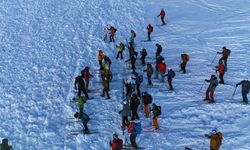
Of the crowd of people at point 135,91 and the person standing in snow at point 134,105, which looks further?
the person standing in snow at point 134,105

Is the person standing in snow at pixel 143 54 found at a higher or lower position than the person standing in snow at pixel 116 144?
higher

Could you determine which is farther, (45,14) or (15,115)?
(45,14)

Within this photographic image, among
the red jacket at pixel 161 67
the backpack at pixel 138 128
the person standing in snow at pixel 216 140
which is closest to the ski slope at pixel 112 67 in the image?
the red jacket at pixel 161 67

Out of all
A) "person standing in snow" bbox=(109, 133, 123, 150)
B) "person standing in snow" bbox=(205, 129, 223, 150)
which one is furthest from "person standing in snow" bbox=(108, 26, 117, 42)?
"person standing in snow" bbox=(205, 129, 223, 150)

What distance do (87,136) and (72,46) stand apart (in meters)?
12.9

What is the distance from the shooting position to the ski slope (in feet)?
80.1

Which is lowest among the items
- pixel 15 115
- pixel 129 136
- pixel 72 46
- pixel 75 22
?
pixel 129 136

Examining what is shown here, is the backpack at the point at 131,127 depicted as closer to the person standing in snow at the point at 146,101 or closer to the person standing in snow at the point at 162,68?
the person standing in snow at the point at 146,101

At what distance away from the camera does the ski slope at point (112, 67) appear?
24422mm

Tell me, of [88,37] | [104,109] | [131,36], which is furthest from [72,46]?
[104,109]

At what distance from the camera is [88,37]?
122 ft

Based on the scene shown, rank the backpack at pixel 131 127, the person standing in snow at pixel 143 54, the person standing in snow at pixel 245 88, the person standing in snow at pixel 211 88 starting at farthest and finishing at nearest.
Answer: the person standing in snow at pixel 143 54 → the person standing in snow at pixel 211 88 → the person standing in snow at pixel 245 88 → the backpack at pixel 131 127

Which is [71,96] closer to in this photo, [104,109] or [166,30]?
[104,109]

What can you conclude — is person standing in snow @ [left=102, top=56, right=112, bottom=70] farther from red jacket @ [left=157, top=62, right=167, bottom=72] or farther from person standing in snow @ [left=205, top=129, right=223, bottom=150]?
person standing in snow @ [left=205, top=129, right=223, bottom=150]
